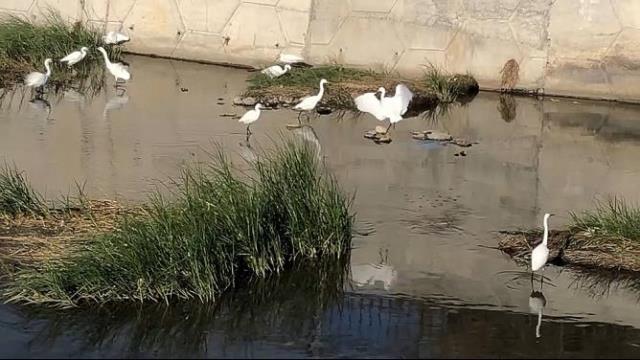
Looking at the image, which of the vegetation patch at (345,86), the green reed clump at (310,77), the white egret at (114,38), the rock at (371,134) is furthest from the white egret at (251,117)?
the white egret at (114,38)

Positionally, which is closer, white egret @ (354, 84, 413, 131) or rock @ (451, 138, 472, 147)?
rock @ (451, 138, 472, 147)

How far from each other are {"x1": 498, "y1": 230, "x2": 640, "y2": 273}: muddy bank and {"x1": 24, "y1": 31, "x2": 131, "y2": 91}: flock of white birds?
643 cm

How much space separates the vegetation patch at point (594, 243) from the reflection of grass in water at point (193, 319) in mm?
1402

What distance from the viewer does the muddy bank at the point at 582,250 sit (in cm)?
628

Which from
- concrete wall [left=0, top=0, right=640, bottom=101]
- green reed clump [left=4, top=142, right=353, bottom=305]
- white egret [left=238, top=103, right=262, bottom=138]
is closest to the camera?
green reed clump [left=4, top=142, right=353, bottom=305]

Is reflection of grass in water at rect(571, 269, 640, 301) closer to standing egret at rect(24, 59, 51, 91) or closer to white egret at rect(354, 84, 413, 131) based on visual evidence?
white egret at rect(354, 84, 413, 131)

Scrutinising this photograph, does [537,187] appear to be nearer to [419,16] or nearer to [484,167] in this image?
[484,167]

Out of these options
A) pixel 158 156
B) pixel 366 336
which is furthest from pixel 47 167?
pixel 366 336

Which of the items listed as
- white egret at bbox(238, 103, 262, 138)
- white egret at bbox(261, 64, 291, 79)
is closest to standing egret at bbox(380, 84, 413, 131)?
white egret at bbox(238, 103, 262, 138)

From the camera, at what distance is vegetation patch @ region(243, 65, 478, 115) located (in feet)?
38.0

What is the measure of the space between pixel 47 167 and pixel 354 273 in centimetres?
315

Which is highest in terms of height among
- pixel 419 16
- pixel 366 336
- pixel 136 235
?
pixel 419 16

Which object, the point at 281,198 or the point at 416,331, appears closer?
the point at 416,331

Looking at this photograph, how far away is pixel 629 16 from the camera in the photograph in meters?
12.9
